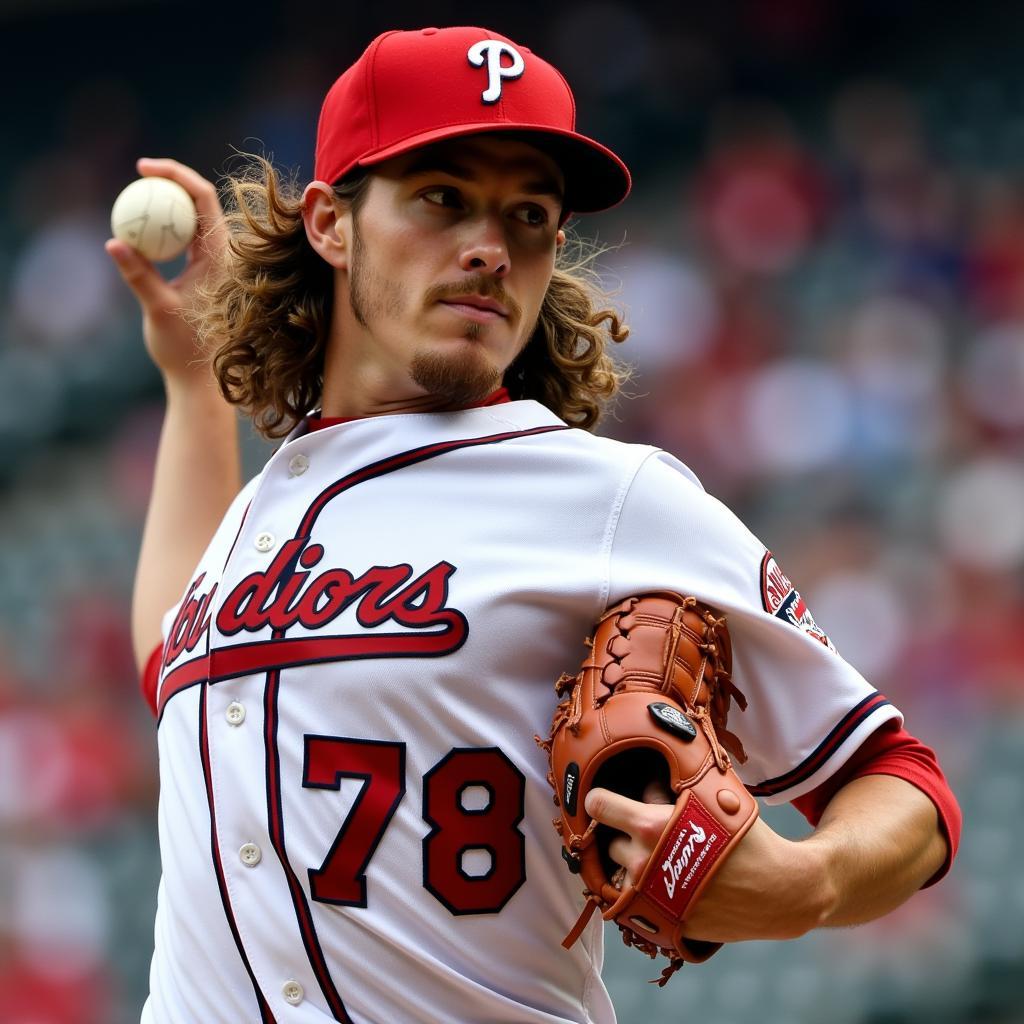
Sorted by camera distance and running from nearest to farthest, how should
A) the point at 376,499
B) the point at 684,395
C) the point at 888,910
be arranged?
the point at 888,910, the point at 376,499, the point at 684,395

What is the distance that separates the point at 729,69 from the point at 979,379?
2.37 m

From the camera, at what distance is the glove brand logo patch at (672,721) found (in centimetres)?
148

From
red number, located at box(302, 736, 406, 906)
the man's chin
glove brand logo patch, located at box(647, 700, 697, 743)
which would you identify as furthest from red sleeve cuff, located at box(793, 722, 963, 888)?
the man's chin

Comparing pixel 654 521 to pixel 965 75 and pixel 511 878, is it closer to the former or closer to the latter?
pixel 511 878

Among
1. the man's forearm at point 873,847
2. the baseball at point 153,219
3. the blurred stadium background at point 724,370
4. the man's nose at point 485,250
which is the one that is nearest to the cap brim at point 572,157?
the man's nose at point 485,250

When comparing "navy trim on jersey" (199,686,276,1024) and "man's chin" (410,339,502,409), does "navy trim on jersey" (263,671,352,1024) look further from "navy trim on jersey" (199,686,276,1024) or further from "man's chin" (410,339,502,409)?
"man's chin" (410,339,502,409)

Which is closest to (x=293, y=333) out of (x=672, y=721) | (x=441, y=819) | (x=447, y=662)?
(x=447, y=662)

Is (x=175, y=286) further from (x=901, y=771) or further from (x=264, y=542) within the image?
(x=901, y=771)

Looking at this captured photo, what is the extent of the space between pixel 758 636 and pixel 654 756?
8.4 inches

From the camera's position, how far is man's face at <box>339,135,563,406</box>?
5.90ft

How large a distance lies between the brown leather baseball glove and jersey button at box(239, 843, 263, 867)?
341 mm

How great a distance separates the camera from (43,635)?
680 centimetres

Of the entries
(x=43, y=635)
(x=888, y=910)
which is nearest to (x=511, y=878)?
(x=888, y=910)

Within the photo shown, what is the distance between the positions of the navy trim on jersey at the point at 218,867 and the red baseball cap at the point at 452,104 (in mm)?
675
